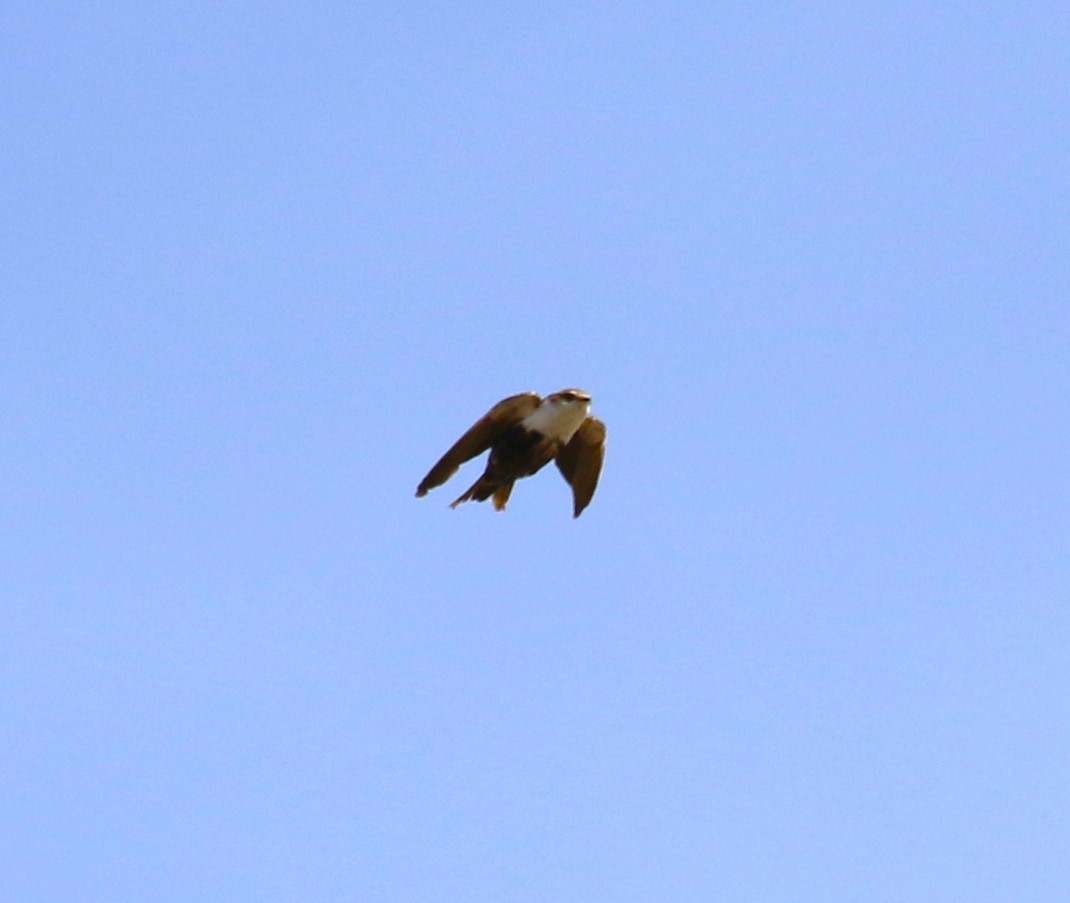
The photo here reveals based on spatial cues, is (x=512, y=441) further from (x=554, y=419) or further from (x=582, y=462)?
(x=582, y=462)

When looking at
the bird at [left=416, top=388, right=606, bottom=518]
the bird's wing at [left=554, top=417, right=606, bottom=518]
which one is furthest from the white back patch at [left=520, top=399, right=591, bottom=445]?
the bird's wing at [left=554, top=417, right=606, bottom=518]

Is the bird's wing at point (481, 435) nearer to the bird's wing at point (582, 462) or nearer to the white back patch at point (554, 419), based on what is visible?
the white back patch at point (554, 419)

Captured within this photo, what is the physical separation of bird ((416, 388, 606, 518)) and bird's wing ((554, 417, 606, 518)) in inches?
41.4

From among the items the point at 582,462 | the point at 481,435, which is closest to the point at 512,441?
the point at 481,435

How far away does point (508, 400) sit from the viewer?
2220 centimetres

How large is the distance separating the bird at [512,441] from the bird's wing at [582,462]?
1052mm

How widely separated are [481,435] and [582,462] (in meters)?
1.87

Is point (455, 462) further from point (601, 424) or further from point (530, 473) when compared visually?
point (601, 424)

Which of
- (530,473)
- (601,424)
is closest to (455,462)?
(530,473)

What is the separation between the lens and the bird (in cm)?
2208

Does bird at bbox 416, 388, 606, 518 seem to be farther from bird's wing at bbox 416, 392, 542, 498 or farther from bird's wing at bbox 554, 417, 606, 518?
bird's wing at bbox 554, 417, 606, 518

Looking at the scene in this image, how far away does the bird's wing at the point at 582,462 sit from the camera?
23.6 meters

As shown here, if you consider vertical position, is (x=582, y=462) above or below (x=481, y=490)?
above

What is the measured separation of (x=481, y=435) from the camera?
22.2 metres
